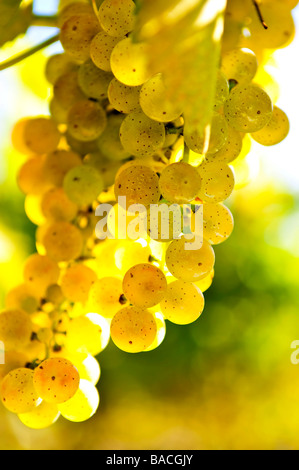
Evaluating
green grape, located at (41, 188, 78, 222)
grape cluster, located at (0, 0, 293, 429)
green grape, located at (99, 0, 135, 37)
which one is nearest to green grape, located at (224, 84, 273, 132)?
grape cluster, located at (0, 0, 293, 429)

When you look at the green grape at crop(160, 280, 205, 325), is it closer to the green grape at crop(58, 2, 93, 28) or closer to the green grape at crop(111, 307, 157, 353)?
the green grape at crop(111, 307, 157, 353)

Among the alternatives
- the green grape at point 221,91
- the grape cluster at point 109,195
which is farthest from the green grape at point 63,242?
the green grape at point 221,91

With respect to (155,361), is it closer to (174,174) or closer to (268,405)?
(268,405)

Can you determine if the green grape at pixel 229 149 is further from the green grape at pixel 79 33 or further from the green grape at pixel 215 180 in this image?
the green grape at pixel 79 33

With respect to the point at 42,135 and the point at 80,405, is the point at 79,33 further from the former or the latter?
the point at 80,405

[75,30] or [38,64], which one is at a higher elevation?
[38,64]
